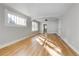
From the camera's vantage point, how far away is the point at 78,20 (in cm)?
327

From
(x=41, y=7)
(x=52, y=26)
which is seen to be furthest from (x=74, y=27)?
(x=52, y=26)

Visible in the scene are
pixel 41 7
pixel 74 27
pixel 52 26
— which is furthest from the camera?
pixel 52 26

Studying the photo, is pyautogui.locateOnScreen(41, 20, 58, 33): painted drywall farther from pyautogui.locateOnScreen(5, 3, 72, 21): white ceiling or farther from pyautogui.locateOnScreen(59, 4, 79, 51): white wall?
pyautogui.locateOnScreen(59, 4, 79, 51): white wall

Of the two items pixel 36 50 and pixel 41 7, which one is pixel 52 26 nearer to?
pixel 41 7

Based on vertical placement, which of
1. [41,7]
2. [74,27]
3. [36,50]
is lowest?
[36,50]

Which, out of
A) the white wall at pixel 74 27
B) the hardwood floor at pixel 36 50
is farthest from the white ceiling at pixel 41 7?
the hardwood floor at pixel 36 50

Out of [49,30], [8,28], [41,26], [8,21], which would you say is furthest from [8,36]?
[41,26]

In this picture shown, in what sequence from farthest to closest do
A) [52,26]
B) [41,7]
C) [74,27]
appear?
1. [52,26]
2. [41,7]
3. [74,27]

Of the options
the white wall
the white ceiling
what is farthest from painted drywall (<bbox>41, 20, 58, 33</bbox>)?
the white wall

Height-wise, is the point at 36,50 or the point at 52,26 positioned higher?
the point at 52,26

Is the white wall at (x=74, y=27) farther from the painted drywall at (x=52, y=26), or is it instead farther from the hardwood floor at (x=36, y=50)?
the painted drywall at (x=52, y=26)

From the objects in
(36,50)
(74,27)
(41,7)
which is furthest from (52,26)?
(36,50)

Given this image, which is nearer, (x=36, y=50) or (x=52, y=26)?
(x=36, y=50)

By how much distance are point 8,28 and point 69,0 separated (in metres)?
2.86
